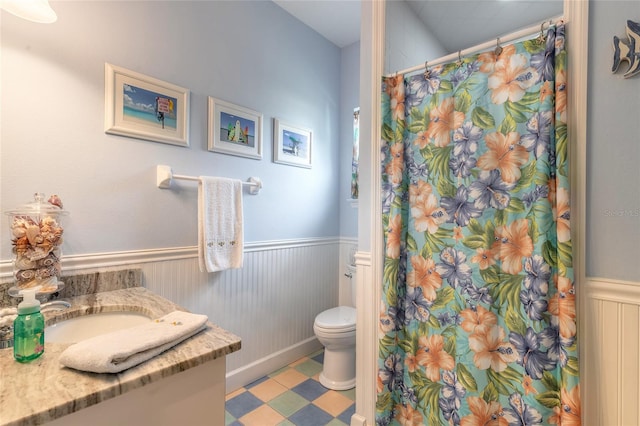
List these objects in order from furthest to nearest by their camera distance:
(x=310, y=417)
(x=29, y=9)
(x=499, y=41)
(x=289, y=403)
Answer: (x=289, y=403)
(x=310, y=417)
(x=499, y=41)
(x=29, y=9)

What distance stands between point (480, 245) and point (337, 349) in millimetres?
1211

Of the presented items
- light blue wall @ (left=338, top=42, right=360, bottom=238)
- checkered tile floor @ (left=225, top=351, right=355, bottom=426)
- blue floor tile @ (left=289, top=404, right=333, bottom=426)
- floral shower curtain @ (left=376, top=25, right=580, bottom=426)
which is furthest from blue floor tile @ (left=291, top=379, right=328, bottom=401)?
light blue wall @ (left=338, top=42, right=360, bottom=238)

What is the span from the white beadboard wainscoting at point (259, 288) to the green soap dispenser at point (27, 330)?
0.68 metres

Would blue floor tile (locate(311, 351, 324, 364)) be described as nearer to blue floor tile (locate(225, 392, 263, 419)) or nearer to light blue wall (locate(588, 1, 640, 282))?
blue floor tile (locate(225, 392, 263, 419))

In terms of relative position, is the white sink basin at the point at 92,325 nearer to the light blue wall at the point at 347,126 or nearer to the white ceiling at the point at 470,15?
the light blue wall at the point at 347,126

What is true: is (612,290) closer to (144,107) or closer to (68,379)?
(68,379)

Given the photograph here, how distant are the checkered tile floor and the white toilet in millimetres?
58

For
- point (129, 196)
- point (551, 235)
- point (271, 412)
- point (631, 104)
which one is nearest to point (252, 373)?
point (271, 412)

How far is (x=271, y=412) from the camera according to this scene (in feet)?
5.54

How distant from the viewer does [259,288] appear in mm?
2049

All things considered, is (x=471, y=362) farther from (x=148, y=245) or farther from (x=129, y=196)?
(x=129, y=196)

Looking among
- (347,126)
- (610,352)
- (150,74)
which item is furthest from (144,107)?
(610,352)

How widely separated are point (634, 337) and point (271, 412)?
1.68m

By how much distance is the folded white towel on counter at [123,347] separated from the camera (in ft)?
2.07
